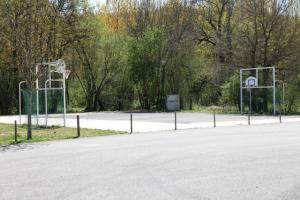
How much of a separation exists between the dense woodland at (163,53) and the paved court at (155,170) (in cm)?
2648

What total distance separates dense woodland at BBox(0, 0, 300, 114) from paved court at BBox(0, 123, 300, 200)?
26.5 m

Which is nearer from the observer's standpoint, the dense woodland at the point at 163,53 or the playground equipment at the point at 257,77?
the playground equipment at the point at 257,77

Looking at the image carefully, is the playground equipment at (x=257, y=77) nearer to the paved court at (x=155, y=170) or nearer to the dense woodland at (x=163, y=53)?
the dense woodland at (x=163, y=53)

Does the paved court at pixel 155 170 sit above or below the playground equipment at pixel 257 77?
below

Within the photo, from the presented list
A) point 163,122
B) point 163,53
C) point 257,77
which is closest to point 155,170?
point 163,122

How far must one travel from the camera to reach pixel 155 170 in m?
11.6

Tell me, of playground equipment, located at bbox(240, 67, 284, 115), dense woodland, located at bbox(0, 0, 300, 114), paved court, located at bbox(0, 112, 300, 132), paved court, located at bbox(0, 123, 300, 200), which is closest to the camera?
paved court, located at bbox(0, 123, 300, 200)

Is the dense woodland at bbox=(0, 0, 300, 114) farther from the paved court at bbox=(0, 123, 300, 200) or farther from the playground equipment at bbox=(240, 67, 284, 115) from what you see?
the paved court at bbox=(0, 123, 300, 200)

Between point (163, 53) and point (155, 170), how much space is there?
131 ft

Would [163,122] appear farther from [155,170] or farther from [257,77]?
[155,170]

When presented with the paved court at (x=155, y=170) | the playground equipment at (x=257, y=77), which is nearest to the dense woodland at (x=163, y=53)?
the playground equipment at (x=257, y=77)

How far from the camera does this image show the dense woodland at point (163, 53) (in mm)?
43812

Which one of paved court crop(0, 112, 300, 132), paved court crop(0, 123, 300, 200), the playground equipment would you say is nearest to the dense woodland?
the playground equipment

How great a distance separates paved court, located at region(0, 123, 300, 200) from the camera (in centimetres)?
893
